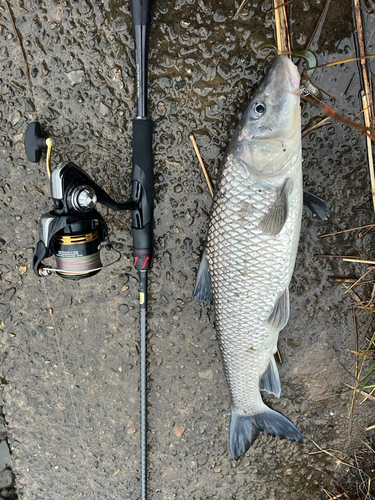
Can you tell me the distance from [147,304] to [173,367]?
1.34ft

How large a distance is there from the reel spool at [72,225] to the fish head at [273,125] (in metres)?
0.60

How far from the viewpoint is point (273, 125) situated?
123 cm

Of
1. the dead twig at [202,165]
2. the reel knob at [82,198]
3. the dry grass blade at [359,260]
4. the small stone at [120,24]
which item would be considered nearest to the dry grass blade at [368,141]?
the dry grass blade at [359,260]

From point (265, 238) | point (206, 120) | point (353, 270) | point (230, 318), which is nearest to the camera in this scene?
point (265, 238)

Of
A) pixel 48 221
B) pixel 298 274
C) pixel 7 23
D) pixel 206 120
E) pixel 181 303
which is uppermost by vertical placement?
pixel 7 23

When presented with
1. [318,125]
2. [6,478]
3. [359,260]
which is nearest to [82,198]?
[318,125]

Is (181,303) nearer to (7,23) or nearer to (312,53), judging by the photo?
(312,53)

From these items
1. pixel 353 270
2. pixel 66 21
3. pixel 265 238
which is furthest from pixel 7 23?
pixel 353 270

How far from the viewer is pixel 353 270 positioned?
1668 mm

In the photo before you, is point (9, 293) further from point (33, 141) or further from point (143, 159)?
point (143, 159)

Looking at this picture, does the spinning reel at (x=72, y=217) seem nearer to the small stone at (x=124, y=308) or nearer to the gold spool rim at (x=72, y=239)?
the gold spool rim at (x=72, y=239)

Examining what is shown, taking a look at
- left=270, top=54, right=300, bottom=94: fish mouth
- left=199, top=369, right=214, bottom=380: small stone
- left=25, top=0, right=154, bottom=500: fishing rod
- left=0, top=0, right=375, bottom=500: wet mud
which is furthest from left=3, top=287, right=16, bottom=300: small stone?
left=270, top=54, right=300, bottom=94: fish mouth

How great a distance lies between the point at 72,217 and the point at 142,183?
0.37 metres

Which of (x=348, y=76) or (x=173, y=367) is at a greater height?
(x=348, y=76)
